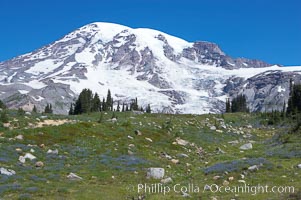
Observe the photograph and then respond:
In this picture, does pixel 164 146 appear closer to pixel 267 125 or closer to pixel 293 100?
pixel 267 125

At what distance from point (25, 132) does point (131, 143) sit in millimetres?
9787

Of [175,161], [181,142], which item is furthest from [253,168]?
[181,142]

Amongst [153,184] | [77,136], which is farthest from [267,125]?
[153,184]

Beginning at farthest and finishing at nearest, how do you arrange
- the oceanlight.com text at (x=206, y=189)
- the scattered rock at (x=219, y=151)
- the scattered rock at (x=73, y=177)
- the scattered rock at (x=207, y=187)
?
the scattered rock at (x=219, y=151) < the scattered rock at (x=73, y=177) < the scattered rock at (x=207, y=187) < the oceanlight.com text at (x=206, y=189)

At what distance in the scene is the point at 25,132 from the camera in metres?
37.2

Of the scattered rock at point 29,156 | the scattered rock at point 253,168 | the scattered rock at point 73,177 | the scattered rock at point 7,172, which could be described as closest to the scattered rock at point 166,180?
the scattered rock at point 73,177

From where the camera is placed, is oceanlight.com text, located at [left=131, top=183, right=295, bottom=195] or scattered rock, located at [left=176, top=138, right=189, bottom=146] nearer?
oceanlight.com text, located at [left=131, top=183, right=295, bottom=195]

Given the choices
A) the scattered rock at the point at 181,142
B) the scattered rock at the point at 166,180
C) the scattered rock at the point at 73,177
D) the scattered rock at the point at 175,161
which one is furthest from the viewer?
the scattered rock at the point at 181,142

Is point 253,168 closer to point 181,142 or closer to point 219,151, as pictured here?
point 219,151

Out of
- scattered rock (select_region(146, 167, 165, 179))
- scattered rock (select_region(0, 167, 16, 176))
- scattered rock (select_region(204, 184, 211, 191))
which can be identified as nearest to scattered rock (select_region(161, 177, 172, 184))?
scattered rock (select_region(146, 167, 165, 179))

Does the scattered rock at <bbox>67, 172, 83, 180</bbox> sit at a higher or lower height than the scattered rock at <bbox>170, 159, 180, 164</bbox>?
lower

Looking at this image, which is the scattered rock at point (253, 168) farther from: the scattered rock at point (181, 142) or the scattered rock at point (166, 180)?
the scattered rock at point (181, 142)

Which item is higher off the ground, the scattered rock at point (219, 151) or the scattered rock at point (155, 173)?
the scattered rock at point (219, 151)

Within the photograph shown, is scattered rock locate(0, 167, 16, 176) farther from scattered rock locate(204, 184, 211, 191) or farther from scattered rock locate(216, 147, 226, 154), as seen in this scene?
scattered rock locate(216, 147, 226, 154)
